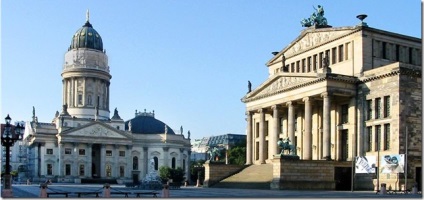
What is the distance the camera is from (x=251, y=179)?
6519cm

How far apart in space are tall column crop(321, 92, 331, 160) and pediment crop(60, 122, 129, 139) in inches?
3271

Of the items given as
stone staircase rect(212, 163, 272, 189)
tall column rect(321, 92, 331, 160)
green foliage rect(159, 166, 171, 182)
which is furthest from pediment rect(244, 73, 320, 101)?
green foliage rect(159, 166, 171, 182)

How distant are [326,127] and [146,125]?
10139cm

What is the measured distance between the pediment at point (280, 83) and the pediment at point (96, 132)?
6792 centimetres

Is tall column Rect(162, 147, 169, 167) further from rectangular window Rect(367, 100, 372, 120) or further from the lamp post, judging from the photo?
the lamp post

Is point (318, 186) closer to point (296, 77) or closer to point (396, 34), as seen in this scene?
point (296, 77)

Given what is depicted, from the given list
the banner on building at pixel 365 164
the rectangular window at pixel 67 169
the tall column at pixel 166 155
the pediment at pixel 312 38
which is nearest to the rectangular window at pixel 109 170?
the rectangular window at pixel 67 169

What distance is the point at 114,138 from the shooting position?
14125 cm

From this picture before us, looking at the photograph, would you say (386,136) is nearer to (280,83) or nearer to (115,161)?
(280,83)

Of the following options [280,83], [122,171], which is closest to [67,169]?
[122,171]

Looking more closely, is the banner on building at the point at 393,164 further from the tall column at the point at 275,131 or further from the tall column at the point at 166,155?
the tall column at the point at 166,155

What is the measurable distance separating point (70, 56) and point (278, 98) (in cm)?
8781

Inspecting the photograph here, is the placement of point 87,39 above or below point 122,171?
above

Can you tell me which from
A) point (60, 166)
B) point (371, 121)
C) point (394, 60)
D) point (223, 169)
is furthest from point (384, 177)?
point (60, 166)
